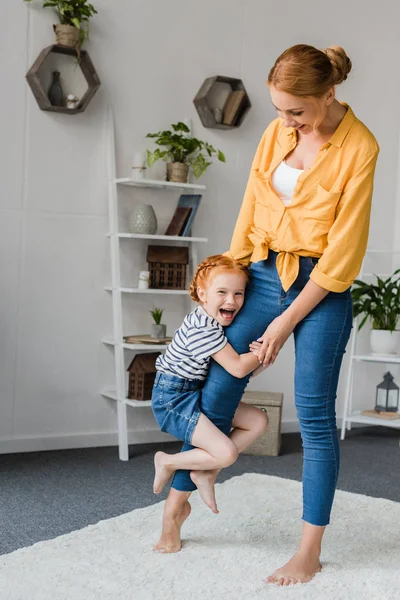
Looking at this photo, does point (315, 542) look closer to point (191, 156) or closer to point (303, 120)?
point (303, 120)

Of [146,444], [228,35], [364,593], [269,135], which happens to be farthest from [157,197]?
[364,593]

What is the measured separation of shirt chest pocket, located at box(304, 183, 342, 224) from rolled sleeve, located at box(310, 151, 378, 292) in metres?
0.02

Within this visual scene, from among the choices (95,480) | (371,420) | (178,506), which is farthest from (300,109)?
(371,420)

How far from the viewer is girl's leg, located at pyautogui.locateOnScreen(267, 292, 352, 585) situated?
2.10 meters

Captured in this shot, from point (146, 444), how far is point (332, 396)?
1.99 meters

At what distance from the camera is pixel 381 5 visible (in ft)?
Answer: 15.4

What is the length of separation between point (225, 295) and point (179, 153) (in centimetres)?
187

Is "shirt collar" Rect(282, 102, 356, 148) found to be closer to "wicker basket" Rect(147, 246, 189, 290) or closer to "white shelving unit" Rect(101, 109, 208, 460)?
"white shelving unit" Rect(101, 109, 208, 460)

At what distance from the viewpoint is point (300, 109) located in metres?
1.97

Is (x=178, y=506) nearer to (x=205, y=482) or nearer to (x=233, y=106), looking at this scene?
(x=205, y=482)

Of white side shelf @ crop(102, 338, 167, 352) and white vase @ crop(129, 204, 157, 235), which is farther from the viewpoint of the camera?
white vase @ crop(129, 204, 157, 235)

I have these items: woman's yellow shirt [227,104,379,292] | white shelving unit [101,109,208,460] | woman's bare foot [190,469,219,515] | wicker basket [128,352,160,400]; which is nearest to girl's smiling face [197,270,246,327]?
woman's yellow shirt [227,104,379,292]

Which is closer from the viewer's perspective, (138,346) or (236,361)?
(236,361)

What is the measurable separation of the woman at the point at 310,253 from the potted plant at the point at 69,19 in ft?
5.69
